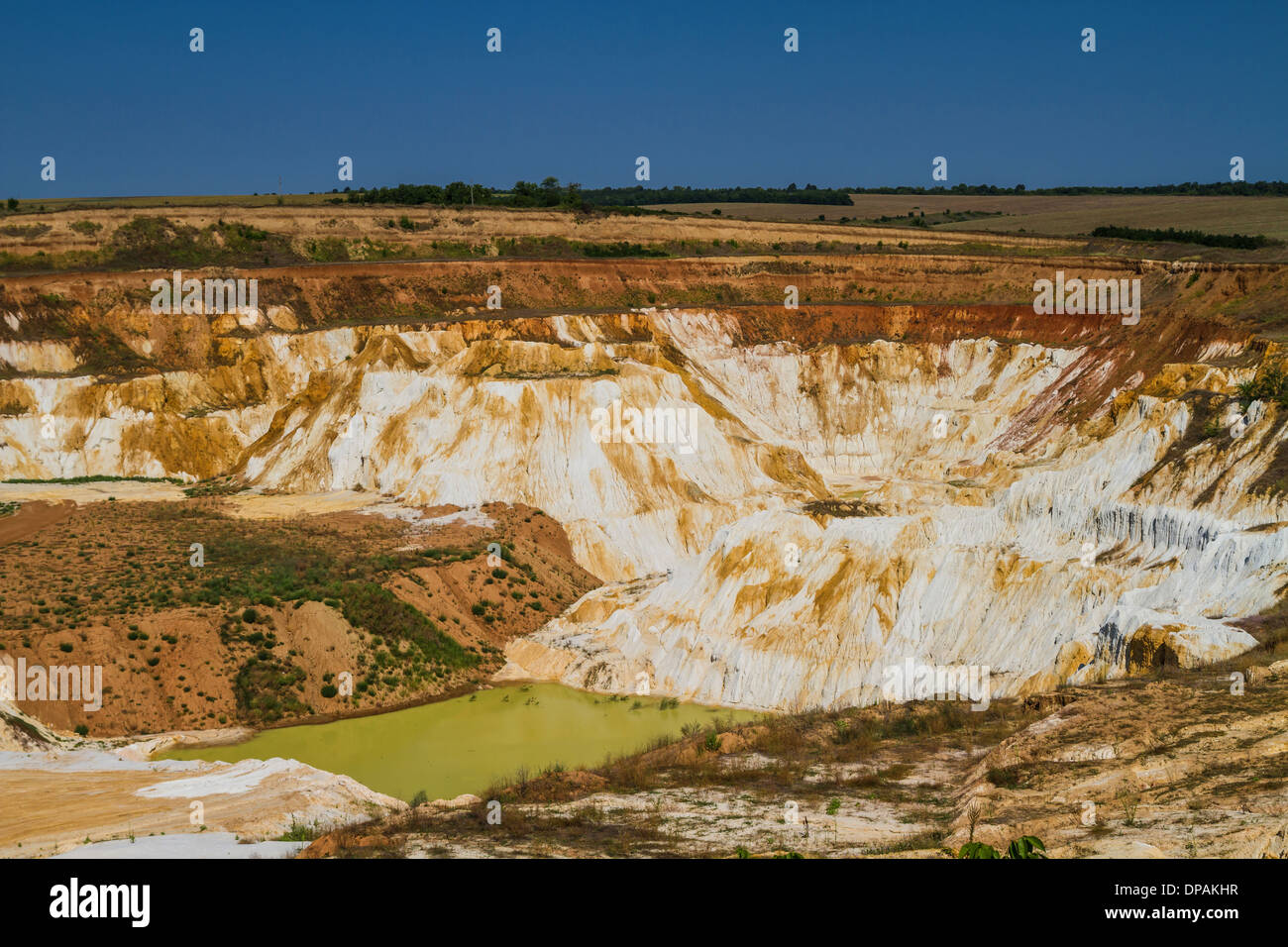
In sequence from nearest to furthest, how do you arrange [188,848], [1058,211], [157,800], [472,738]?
[188,848]
[157,800]
[472,738]
[1058,211]

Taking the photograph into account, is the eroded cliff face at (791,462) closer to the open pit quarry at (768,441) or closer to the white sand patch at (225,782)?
the open pit quarry at (768,441)

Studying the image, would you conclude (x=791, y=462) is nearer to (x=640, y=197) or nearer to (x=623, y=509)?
(x=623, y=509)

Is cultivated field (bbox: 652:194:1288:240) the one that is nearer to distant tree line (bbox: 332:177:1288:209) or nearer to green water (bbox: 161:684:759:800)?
distant tree line (bbox: 332:177:1288:209)

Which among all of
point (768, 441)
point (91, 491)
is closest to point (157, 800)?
point (91, 491)
